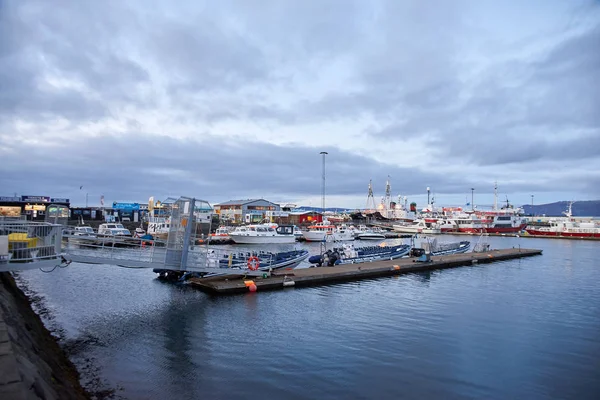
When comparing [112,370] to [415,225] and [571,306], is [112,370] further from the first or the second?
[415,225]

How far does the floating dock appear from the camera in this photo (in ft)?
73.4

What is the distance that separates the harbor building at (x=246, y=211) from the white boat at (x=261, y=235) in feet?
138

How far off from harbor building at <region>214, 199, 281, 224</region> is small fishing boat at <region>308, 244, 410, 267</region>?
241ft

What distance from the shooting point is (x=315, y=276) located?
2573 centimetres

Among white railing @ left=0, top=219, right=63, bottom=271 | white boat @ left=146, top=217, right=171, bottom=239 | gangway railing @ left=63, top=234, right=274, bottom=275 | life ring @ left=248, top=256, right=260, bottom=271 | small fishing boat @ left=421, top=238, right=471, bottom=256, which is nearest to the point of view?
white railing @ left=0, top=219, right=63, bottom=271

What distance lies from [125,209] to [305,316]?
84909mm

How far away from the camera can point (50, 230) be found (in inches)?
594

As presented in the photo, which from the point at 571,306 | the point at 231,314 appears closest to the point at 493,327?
the point at 571,306

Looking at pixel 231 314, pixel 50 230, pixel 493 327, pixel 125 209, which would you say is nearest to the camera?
pixel 50 230

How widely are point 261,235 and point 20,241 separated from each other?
50.4 metres

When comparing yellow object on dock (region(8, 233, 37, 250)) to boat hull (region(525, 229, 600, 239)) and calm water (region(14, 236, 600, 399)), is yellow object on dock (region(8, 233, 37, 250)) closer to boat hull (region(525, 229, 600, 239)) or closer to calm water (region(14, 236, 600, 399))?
calm water (region(14, 236, 600, 399))

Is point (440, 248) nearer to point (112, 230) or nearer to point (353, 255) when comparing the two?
point (353, 255)

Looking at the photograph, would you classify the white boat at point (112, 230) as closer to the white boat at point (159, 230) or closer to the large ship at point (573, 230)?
the white boat at point (159, 230)

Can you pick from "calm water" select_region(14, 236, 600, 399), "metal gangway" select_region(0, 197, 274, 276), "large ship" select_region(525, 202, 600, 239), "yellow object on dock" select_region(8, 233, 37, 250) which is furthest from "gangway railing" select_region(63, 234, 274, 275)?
"large ship" select_region(525, 202, 600, 239)
